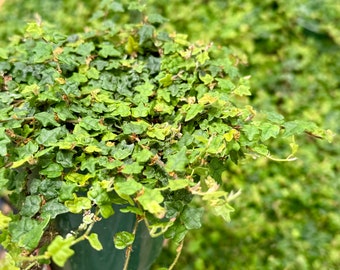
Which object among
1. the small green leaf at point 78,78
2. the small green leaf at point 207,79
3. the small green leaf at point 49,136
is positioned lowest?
the small green leaf at point 207,79

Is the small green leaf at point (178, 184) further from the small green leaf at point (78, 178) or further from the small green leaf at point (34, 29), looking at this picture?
the small green leaf at point (34, 29)

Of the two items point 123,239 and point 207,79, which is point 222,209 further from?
point 207,79

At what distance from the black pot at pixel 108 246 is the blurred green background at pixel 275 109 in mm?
695

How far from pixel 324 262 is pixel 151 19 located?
3.71 ft

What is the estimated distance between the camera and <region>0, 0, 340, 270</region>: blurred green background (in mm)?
1981

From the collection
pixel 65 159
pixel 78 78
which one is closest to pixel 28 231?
pixel 65 159

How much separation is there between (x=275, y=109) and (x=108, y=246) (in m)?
1.41

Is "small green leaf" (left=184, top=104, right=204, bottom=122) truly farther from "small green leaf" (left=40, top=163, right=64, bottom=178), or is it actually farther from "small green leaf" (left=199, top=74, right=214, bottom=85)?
"small green leaf" (left=40, top=163, right=64, bottom=178)

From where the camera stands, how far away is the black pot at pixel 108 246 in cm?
112

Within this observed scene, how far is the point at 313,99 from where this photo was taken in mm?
2377

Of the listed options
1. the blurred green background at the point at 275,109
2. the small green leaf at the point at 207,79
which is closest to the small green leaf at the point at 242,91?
the small green leaf at the point at 207,79

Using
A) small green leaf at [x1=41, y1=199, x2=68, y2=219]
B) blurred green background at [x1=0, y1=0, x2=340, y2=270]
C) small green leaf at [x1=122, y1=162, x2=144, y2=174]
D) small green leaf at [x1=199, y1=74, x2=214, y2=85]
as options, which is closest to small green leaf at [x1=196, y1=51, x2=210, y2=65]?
small green leaf at [x1=199, y1=74, x2=214, y2=85]

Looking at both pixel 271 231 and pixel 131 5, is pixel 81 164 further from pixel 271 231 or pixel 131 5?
pixel 271 231

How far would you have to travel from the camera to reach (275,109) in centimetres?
237
